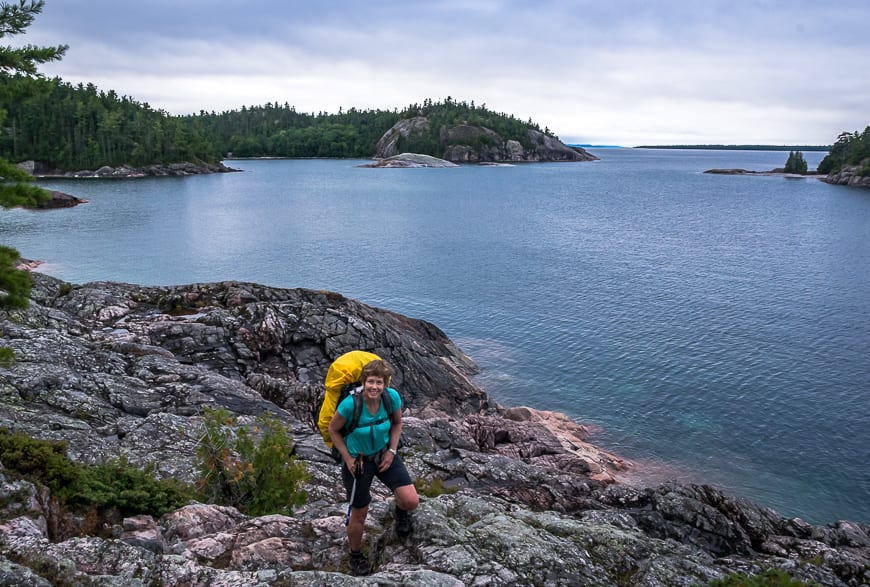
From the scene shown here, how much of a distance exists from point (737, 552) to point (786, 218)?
4005 inches

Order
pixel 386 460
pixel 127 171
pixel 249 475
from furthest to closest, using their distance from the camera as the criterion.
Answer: pixel 127 171 < pixel 249 475 < pixel 386 460

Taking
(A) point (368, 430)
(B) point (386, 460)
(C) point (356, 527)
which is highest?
(A) point (368, 430)

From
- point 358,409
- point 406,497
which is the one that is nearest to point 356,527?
point 406,497

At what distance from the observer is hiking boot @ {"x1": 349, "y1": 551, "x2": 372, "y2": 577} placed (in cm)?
839

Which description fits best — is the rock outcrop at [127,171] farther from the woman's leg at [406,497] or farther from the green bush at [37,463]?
the woman's leg at [406,497]

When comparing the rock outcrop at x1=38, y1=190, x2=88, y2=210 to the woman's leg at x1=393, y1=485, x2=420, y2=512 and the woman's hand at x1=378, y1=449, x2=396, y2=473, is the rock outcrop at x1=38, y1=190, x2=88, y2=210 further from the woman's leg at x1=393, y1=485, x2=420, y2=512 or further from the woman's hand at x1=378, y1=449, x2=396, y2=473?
the woman's hand at x1=378, y1=449, x2=396, y2=473

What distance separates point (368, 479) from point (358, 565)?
3.88ft

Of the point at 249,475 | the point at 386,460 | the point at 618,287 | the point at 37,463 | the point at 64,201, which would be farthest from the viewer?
the point at 64,201

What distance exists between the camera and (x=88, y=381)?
669 inches

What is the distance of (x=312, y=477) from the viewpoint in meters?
13.9

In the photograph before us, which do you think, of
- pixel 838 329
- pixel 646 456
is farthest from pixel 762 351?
pixel 646 456

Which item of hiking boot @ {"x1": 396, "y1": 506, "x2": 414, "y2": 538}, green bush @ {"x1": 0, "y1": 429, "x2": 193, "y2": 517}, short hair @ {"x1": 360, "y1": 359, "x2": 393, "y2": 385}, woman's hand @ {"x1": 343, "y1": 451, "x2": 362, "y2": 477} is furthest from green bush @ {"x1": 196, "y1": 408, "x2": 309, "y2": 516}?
short hair @ {"x1": 360, "y1": 359, "x2": 393, "y2": 385}

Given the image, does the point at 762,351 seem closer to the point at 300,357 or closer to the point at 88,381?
the point at 300,357

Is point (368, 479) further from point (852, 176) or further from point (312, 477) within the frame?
point (852, 176)
